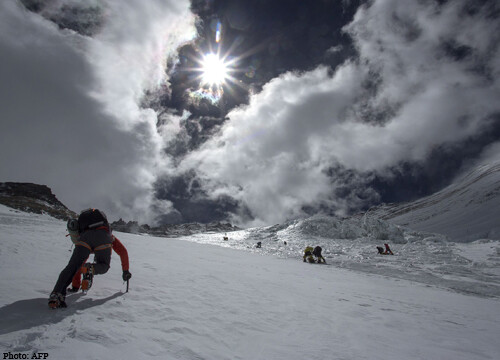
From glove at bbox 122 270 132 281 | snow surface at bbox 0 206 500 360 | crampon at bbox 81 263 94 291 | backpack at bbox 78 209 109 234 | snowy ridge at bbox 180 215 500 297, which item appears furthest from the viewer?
snowy ridge at bbox 180 215 500 297

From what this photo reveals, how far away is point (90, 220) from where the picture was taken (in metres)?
4.79

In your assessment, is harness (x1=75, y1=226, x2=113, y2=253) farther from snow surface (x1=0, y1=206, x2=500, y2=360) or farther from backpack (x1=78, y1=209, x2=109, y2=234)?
snow surface (x1=0, y1=206, x2=500, y2=360)

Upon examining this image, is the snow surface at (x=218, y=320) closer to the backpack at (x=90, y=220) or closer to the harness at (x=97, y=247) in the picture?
the harness at (x=97, y=247)

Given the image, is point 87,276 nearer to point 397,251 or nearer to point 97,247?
point 97,247

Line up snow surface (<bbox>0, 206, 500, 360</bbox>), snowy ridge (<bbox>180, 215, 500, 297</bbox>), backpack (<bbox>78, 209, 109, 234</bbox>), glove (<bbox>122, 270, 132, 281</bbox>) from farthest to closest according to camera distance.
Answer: snowy ridge (<bbox>180, 215, 500, 297</bbox>) → backpack (<bbox>78, 209, 109, 234</bbox>) → glove (<bbox>122, 270, 132, 281</bbox>) → snow surface (<bbox>0, 206, 500, 360</bbox>)

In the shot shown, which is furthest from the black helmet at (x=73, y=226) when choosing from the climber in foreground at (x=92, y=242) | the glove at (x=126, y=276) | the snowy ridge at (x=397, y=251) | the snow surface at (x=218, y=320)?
the snowy ridge at (x=397, y=251)

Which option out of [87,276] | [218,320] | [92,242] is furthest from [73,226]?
[218,320]

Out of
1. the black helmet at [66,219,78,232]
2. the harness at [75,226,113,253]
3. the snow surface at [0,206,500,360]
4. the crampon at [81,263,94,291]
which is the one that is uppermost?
the black helmet at [66,219,78,232]

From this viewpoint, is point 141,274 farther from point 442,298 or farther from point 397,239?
point 397,239

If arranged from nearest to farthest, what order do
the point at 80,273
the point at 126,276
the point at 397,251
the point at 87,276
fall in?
1. the point at 87,276
2. the point at 80,273
3. the point at 126,276
4. the point at 397,251

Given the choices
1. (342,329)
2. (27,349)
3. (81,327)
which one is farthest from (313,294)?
(27,349)

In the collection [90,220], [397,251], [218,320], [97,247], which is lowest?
[218,320]

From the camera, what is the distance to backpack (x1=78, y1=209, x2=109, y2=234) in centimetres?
475

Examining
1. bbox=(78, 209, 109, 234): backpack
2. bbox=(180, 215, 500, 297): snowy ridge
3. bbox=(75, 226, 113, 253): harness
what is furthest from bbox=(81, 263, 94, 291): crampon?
bbox=(180, 215, 500, 297): snowy ridge
